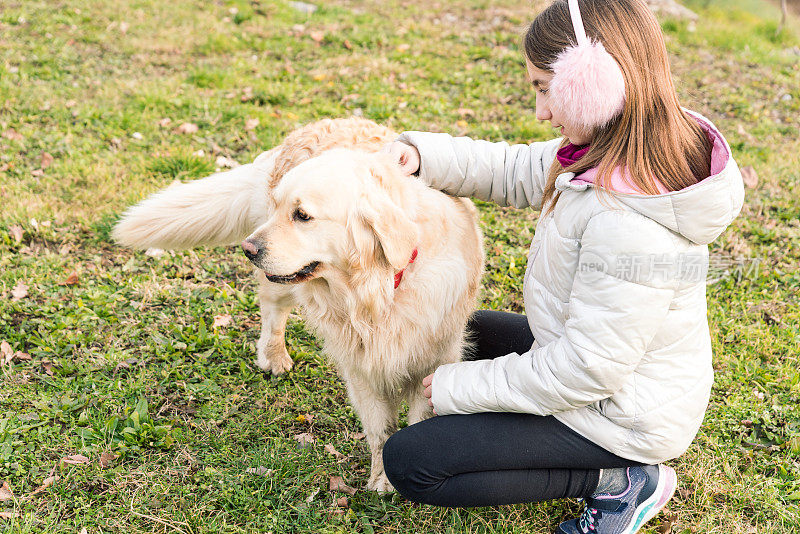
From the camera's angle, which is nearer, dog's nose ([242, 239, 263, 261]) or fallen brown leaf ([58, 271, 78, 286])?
dog's nose ([242, 239, 263, 261])

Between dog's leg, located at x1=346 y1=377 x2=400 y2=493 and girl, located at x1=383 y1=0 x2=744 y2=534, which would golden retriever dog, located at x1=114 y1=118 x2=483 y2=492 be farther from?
girl, located at x1=383 y1=0 x2=744 y2=534

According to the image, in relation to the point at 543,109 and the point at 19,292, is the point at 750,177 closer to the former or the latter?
the point at 543,109

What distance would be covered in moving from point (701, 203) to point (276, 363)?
2049 mm

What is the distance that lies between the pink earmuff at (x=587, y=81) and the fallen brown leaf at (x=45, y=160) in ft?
12.6

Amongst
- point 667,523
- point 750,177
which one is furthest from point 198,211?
point 750,177

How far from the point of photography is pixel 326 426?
9.35ft

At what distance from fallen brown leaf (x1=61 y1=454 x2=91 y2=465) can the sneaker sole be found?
206cm

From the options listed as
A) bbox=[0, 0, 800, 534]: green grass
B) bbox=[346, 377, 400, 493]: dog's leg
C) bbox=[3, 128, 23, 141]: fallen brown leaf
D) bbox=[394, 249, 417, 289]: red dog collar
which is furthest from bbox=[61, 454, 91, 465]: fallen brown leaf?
bbox=[3, 128, 23, 141]: fallen brown leaf

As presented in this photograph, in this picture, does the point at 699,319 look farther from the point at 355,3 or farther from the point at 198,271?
the point at 355,3

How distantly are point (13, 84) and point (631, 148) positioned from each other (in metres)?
5.23

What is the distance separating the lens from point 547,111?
76.0 inches

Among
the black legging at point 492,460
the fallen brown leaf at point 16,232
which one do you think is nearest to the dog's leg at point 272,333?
the black legging at point 492,460

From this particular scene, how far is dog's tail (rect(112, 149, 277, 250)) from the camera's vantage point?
2.93 meters

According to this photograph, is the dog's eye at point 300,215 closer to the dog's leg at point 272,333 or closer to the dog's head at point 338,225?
the dog's head at point 338,225
